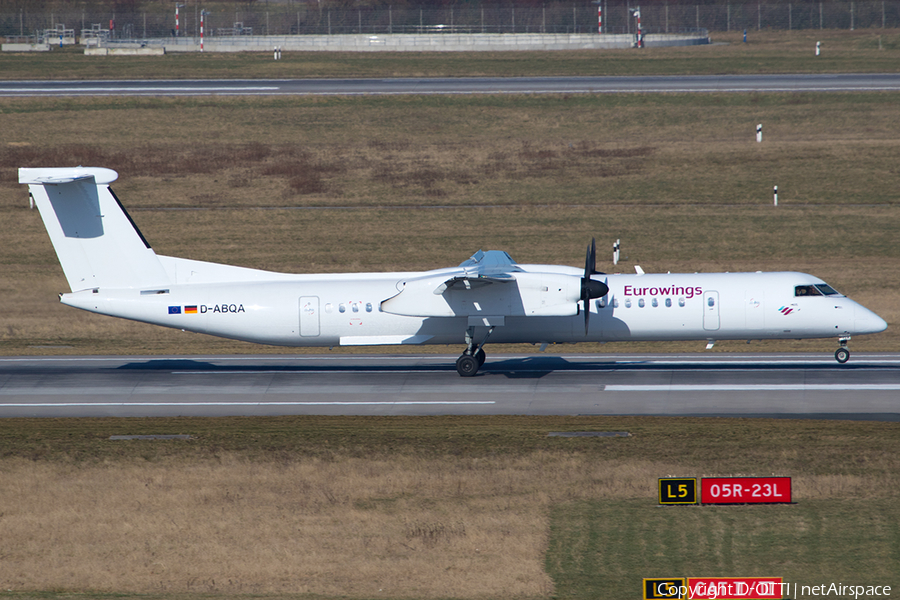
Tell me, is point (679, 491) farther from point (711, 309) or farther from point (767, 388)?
point (711, 309)

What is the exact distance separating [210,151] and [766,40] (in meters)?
52.9

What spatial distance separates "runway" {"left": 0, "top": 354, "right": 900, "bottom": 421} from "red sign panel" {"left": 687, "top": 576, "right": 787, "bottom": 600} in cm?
1068

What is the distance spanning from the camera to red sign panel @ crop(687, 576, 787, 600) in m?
13.5

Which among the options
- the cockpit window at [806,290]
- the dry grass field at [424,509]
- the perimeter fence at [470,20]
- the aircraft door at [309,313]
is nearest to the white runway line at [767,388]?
the cockpit window at [806,290]

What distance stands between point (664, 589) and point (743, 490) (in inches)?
195

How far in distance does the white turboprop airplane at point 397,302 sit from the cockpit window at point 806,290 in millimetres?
40

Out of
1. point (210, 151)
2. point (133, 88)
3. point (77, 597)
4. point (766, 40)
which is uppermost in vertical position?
point (766, 40)

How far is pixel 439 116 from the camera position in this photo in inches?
2250

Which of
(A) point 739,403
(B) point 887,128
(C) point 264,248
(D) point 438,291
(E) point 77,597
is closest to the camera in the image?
Result: (E) point 77,597

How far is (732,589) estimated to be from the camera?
44.9 feet

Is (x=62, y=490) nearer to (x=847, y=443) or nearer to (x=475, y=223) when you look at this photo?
(x=847, y=443)

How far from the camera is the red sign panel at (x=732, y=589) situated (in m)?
13.5

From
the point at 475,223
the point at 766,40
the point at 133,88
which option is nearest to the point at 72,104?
the point at 133,88

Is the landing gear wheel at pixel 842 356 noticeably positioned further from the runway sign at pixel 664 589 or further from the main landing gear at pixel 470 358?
the runway sign at pixel 664 589
